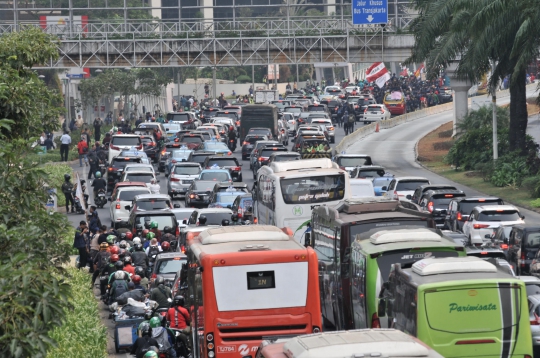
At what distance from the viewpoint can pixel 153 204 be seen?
33594 millimetres

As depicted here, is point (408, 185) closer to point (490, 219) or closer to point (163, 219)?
point (490, 219)

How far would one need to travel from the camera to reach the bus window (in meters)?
16.8

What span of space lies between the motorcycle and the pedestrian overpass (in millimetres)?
21081

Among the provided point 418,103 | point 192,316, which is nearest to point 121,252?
point 192,316

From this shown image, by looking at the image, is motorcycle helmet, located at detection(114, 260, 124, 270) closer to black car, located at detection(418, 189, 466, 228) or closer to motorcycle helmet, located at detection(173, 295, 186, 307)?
motorcycle helmet, located at detection(173, 295, 186, 307)

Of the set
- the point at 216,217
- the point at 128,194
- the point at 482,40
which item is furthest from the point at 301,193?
the point at 482,40

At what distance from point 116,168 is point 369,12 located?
20074mm

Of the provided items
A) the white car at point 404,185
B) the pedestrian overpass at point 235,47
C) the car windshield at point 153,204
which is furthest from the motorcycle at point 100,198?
the pedestrian overpass at point 235,47

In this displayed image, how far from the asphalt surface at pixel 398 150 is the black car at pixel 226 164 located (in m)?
1.59

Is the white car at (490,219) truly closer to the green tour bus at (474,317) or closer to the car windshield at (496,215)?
the car windshield at (496,215)

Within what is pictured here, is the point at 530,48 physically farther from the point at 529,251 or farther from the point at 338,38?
the point at 338,38

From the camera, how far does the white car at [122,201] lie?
119ft

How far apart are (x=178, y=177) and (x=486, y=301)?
101ft

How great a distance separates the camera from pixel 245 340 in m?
15.1
